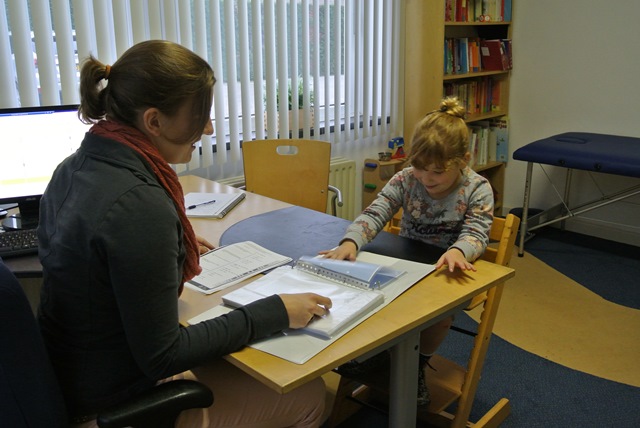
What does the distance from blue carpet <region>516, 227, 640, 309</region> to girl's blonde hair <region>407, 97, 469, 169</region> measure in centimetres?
180

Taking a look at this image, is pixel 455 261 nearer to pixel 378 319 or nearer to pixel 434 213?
pixel 378 319

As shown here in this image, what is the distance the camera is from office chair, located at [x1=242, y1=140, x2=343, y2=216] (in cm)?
280

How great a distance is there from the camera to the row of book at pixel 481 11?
3.99m

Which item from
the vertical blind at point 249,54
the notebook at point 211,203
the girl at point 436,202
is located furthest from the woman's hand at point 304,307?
the vertical blind at point 249,54

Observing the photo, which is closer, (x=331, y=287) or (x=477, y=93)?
(x=331, y=287)

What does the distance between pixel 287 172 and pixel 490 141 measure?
2220 mm

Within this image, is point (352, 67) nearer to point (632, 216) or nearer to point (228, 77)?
point (228, 77)

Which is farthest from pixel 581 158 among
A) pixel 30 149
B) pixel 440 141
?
pixel 30 149

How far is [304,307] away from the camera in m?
1.21

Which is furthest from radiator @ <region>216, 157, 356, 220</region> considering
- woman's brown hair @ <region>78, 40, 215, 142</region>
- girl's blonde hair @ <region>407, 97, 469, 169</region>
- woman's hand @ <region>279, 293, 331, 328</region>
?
woman's brown hair @ <region>78, 40, 215, 142</region>

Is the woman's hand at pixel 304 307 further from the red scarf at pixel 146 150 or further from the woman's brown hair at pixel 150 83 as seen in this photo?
the woman's brown hair at pixel 150 83

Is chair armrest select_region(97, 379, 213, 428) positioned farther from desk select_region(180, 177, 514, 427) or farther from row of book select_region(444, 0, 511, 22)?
row of book select_region(444, 0, 511, 22)

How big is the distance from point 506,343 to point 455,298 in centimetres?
146

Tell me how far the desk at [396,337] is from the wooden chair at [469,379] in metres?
0.19
